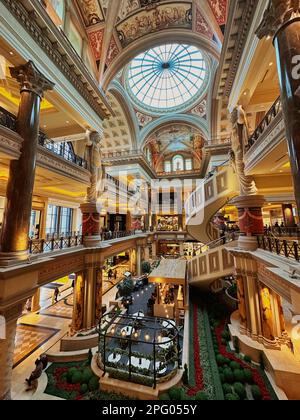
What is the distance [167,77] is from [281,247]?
18274 millimetres

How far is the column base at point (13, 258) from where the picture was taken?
156 inches

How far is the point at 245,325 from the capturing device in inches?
245

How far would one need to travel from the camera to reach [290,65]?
3.28 meters

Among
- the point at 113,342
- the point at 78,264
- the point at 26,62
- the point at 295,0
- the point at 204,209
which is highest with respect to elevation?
the point at 26,62

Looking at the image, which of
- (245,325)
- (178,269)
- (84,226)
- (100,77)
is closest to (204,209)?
(178,269)

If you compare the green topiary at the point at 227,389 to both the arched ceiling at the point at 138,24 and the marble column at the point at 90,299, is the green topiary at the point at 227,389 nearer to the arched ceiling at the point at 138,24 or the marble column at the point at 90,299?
the marble column at the point at 90,299

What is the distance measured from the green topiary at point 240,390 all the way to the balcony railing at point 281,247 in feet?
10.7

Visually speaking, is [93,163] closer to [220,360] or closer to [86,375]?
[86,375]

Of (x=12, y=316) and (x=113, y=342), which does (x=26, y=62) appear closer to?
(x=12, y=316)

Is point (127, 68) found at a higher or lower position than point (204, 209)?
higher

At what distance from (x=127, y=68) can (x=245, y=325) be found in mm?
17748

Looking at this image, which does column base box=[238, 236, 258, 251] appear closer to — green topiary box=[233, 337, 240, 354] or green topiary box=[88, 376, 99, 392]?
green topiary box=[233, 337, 240, 354]


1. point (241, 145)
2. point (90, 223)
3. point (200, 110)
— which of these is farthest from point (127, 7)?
point (90, 223)

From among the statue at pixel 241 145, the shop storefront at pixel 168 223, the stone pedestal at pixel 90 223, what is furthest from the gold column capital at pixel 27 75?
the shop storefront at pixel 168 223
